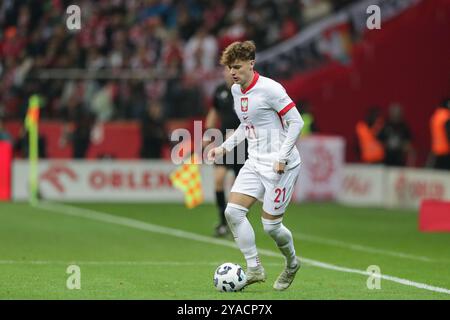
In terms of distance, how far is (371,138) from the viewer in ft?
83.2

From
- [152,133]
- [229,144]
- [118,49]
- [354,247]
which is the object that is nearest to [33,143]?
[152,133]

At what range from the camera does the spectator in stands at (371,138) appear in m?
25.2

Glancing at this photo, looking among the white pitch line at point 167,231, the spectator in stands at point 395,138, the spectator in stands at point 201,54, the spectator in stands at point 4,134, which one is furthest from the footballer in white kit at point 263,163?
the spectator in stands at point 201,54

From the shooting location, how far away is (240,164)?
16203 millimetres

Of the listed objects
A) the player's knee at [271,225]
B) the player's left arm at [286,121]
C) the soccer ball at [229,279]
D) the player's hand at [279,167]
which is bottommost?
the soccer ball at [229,279]

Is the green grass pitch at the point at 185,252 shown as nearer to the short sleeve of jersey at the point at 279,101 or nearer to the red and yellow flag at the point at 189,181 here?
the red and yellow flag at the point at 189,181

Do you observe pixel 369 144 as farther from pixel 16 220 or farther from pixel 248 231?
pixel 248 231

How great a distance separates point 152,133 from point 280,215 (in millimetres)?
15047


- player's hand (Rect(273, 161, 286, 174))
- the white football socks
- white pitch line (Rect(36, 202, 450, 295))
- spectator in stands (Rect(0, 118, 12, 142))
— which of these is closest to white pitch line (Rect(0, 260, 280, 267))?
white pitch line (Rect(36, 202, 450, 295))

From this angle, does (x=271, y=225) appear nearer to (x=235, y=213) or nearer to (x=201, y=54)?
(x=235, y=213)

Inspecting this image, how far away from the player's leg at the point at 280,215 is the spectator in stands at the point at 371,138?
14749 mm

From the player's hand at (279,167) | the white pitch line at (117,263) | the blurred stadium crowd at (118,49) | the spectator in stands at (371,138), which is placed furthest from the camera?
the blurred stadium crowd at (118,49)

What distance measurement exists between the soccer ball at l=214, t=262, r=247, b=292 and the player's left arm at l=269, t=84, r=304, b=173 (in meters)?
0.96

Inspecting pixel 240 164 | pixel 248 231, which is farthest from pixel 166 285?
pixel 240 164
